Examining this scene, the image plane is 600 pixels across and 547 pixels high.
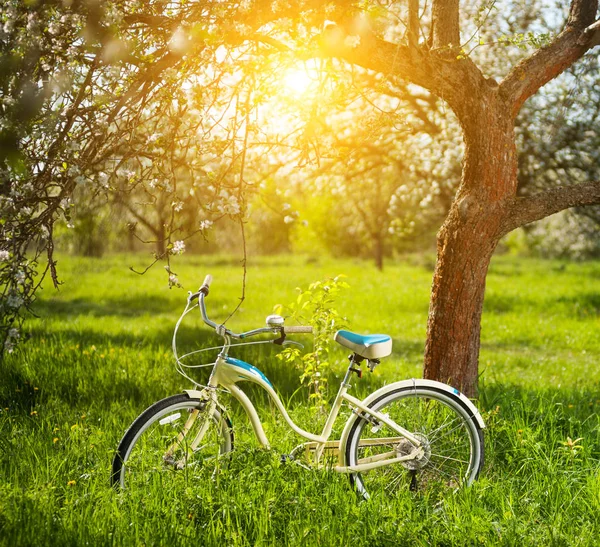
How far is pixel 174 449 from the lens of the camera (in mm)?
4004

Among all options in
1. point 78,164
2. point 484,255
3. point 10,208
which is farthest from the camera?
point 484,255

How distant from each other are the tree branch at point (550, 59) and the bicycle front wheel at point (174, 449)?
3.74 m

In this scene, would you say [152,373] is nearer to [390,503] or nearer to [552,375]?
[390,503]

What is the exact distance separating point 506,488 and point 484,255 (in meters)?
1.97

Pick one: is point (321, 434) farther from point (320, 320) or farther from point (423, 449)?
point (320, 320)

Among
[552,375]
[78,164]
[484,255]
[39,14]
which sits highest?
[39,14]

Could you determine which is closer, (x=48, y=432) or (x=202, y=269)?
(x=48, y=432)

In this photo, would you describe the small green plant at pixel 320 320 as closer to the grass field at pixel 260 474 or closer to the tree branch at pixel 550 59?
the grass field at pixel 260 474

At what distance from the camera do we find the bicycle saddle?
156 inches

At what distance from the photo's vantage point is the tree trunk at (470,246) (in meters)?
5.57

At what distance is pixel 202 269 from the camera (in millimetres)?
25359

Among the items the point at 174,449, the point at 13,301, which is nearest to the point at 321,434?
the point at 174,449

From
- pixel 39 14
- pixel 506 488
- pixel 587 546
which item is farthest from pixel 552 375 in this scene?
pixel 39 14

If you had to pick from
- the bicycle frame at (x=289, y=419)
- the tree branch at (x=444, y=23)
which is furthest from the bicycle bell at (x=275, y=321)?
the tree branch at (x=444, y=23)
